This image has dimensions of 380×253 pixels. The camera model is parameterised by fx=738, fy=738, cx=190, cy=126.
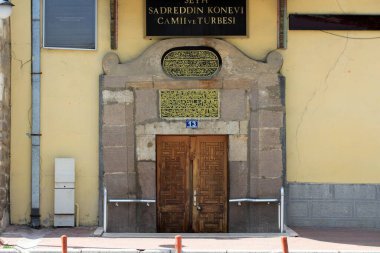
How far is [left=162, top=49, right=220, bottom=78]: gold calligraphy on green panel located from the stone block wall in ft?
9.36

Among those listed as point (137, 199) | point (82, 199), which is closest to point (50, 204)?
point (82, 199)

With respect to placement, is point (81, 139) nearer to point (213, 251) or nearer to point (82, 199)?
point (82, 199)

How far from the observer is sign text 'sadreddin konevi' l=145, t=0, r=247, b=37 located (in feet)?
48.4

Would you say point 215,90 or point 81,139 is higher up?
point 215,90

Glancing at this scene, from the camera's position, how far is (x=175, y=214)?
1487 cm

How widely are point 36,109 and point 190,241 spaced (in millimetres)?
4216

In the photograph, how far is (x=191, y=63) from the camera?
14.8 metres

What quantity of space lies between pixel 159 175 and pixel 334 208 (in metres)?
3.58

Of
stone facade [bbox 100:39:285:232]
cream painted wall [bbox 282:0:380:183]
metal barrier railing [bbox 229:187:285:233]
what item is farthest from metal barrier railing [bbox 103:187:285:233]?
cream painted wall [bbox 282:0:380:183]

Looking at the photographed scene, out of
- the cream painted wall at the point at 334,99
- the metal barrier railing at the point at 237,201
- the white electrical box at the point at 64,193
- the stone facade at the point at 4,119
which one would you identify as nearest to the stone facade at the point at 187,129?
the metal barrier railing at the point at 237,201

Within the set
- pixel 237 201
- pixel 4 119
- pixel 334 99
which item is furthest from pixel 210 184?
pixel 4 119

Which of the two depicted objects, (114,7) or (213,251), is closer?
(213,251)

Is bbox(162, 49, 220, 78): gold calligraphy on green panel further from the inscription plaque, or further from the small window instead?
the small window

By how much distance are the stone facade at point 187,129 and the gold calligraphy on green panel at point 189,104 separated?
12cm
